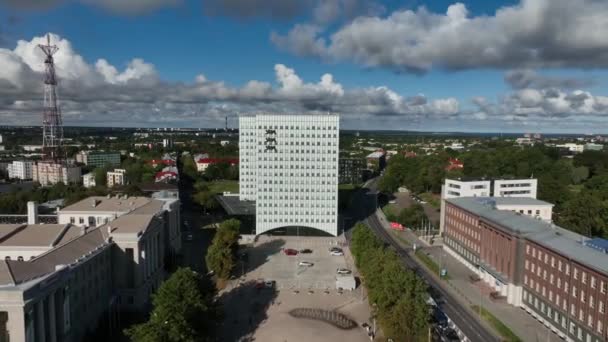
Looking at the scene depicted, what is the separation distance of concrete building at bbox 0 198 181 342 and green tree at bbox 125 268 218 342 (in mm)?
6594

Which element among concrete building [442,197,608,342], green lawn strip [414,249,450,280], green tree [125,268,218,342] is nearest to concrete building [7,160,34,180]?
green lawn strip [414,249,450,280]

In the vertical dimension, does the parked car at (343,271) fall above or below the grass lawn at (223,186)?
above

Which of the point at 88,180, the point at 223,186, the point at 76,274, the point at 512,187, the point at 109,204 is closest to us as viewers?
the point at 76,274

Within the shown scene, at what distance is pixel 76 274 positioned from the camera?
43406 millimetres

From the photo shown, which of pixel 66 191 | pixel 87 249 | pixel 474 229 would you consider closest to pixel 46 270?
pixel 87 249

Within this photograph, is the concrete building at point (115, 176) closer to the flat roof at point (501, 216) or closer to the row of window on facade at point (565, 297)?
the flat roof at point (501, 216)

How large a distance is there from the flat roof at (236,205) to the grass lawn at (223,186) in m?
25.8

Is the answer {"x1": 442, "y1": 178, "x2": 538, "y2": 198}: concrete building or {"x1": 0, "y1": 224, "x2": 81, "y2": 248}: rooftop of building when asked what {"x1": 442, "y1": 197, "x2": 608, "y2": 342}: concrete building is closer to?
{"x1": 442, "y1": 178, "x2": 538, "y2": 198}: concrete building

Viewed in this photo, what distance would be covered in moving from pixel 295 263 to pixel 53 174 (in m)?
114

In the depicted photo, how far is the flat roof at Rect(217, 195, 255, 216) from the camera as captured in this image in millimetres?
108750

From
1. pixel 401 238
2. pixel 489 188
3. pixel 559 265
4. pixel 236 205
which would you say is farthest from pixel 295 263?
pixel 236 205

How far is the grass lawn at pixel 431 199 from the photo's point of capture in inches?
4825

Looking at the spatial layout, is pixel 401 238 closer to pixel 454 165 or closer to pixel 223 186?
pixel 454 165

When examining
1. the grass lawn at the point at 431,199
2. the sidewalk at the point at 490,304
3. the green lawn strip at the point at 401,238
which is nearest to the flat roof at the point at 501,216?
the sidewalk at the point at 490,304
